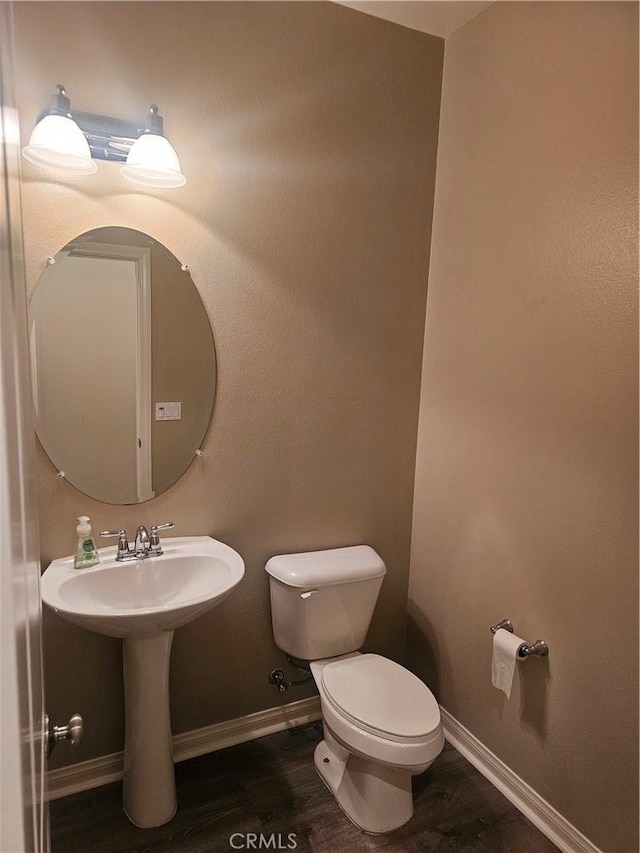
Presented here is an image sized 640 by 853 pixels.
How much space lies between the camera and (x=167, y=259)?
1.76 m

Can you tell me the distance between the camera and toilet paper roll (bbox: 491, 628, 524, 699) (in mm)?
1742

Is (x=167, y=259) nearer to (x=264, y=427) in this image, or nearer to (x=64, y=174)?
(x=64, y=174)

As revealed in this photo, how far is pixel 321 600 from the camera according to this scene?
1.96 m

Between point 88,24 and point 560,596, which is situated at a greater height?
point 88,24

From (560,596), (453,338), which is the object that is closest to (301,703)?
(560,596)

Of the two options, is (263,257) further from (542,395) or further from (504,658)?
(504,658)

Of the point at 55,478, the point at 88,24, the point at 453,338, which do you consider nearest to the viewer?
the point at 88,24

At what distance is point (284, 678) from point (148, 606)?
2.50ft

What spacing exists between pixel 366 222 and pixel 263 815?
2.10 m

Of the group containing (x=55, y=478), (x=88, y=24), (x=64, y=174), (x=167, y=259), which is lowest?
(x=55, y=478)

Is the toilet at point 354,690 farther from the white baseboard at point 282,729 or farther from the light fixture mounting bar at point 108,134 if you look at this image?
the light fixture mounting bar at point 108,134

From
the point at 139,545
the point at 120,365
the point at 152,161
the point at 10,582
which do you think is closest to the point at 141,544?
the point at 139,545

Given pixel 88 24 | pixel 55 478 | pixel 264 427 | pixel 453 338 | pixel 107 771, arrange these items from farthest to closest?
pixel 453 338 → pixel 264 427 → pixel 107 771 → pixel 55 478 → pixel 88 24

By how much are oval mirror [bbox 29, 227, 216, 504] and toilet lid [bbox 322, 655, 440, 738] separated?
0.90 meters
